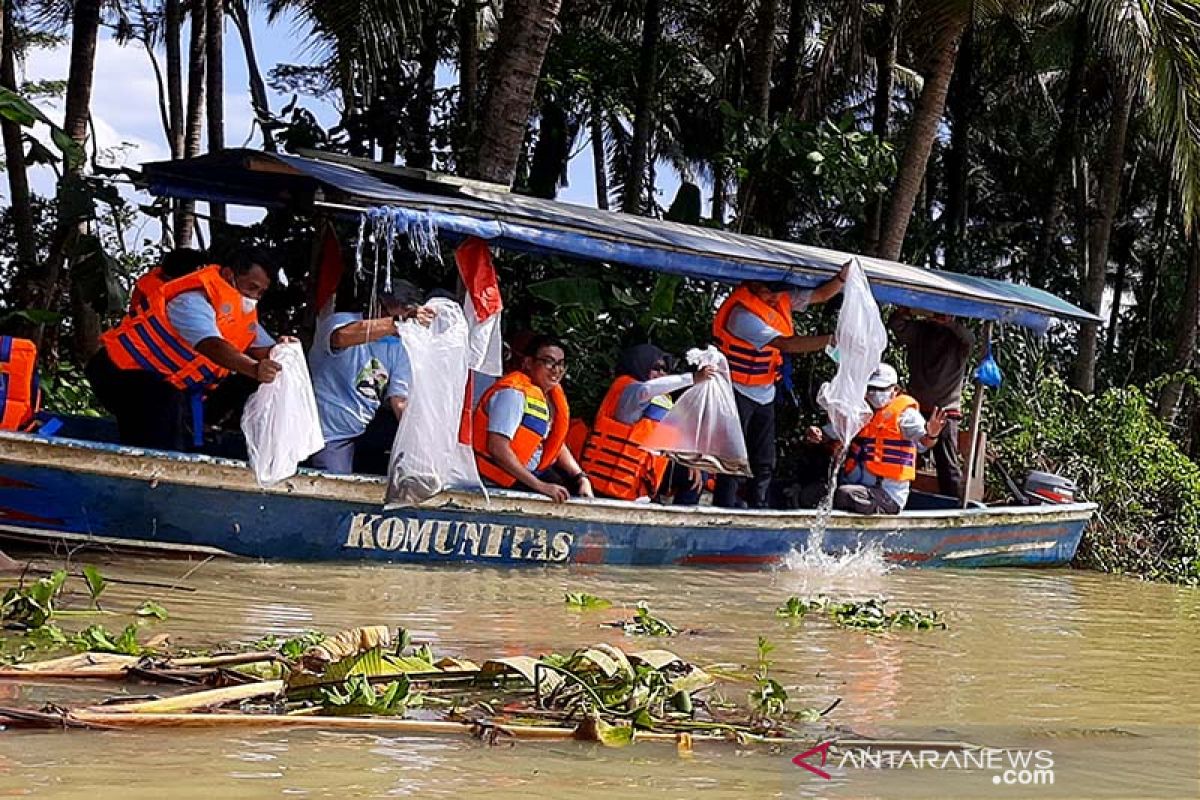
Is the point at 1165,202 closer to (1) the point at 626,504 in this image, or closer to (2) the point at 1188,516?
(2) the point at 1188,516

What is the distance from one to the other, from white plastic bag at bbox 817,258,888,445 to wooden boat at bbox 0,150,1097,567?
14.0 inches

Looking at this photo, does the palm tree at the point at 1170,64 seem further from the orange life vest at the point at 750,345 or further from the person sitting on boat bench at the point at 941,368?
the orange life vest at the point at 750,345

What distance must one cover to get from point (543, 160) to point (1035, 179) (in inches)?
686

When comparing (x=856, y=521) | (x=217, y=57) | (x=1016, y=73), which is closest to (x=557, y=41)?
(x=217, y=57)

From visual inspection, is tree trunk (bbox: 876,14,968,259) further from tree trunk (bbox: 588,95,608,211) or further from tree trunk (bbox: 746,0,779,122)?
tree trunk (bbox: 588,95,608,211)

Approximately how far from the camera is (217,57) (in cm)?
1892

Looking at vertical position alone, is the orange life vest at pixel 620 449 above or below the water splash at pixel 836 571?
above

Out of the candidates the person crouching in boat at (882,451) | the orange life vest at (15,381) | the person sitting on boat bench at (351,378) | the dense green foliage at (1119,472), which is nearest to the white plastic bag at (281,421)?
the person sitting on boat bench at (351,378)

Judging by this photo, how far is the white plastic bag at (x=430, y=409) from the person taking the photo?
25.1 feet

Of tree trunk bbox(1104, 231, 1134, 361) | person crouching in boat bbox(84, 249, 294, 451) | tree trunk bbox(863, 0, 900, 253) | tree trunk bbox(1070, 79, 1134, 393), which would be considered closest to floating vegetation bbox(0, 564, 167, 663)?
person crouching in boat bbox(84, 249, 294, 451)

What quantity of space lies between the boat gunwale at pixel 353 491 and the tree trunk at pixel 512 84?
118 inches

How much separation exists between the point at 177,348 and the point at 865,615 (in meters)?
3.65

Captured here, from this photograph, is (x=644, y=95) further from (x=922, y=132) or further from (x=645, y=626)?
(x=645, y=626)

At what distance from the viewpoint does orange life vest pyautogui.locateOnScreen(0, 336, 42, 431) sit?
24.9ft
